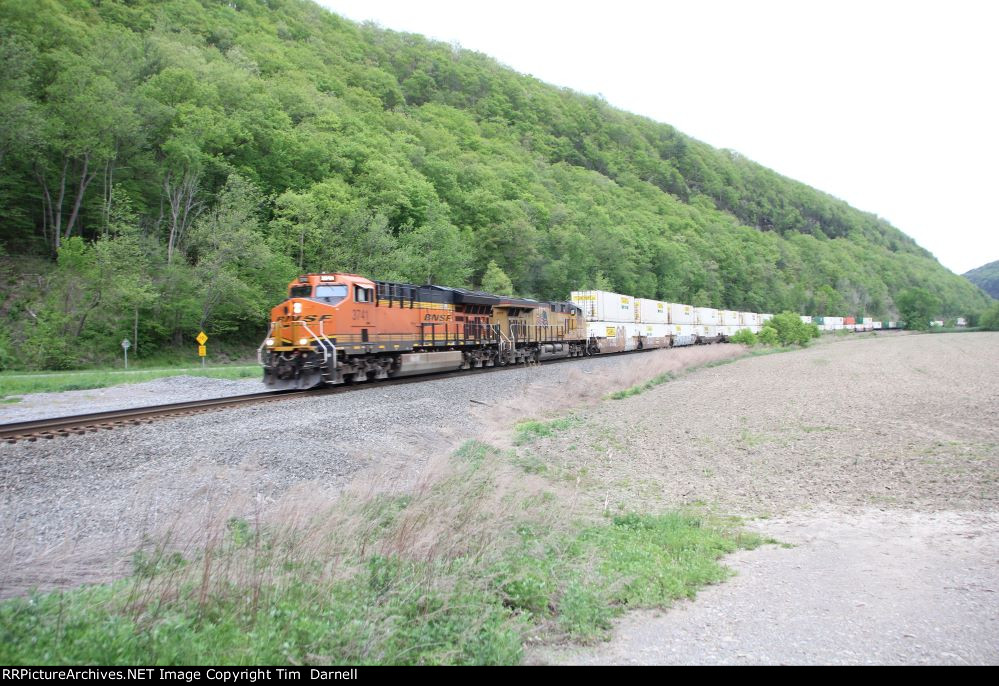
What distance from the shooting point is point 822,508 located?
845 centimetres

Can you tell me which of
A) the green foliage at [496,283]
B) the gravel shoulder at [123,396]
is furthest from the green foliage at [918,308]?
the gravel shoulder at [123,396]

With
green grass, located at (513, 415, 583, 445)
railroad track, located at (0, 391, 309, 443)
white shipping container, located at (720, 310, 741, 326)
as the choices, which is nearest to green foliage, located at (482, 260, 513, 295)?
white shipping container, located at (720, 310, 741, 326)

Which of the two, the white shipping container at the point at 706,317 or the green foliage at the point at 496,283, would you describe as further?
the white shipping container at the point at 706,317

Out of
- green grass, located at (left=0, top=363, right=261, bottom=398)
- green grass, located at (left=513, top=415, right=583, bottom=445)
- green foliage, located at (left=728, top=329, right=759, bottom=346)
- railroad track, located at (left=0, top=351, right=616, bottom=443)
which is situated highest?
green foliage, located at (left=728, top=329, right=759, bottom=346)

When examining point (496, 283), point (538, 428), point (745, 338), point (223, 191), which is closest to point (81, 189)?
point (223, 191)

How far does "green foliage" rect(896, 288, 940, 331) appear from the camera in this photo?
5108 inches

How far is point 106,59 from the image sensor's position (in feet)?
132

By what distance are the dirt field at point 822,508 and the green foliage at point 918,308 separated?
134 meters

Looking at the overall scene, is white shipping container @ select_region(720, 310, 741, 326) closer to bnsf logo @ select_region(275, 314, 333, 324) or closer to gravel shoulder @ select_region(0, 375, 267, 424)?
gravel shoulder @ select_region(0, 375, 267, 424)

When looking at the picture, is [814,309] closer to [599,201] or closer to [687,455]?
[599,201]

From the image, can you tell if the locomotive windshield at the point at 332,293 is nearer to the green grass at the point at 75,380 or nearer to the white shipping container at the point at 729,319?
the green grass at the point at 75,380

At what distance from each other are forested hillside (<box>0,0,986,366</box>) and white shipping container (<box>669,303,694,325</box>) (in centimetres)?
1560

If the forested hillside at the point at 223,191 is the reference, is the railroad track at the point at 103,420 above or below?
below

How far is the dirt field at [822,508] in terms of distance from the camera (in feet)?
13.7
